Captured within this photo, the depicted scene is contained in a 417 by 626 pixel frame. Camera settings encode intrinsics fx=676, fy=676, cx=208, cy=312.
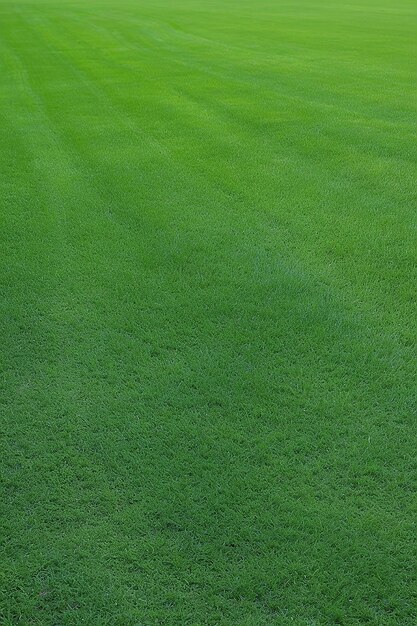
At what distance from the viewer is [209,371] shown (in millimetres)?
2824

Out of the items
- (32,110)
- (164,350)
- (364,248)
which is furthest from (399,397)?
(32,110)

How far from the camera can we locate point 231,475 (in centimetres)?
228

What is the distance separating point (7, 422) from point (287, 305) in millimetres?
1435

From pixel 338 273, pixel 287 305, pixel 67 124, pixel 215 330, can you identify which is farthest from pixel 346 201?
pixel 67 124

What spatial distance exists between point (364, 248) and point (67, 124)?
3853 mm

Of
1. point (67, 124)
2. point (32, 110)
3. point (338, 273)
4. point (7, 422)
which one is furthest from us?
point (32, 110)

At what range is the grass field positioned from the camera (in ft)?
6.39

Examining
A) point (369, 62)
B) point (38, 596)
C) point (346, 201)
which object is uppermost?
point (369, 62)

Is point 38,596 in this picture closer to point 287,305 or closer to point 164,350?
point 164,350

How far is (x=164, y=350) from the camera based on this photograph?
2.98 meters

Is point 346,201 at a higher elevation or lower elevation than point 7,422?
higher

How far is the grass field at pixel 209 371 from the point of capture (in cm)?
195

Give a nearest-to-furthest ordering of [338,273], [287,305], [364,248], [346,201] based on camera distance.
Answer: [287,305]
[338,273]
[364,248]
[346,201]

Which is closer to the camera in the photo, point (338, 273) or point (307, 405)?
point (307, 405)
